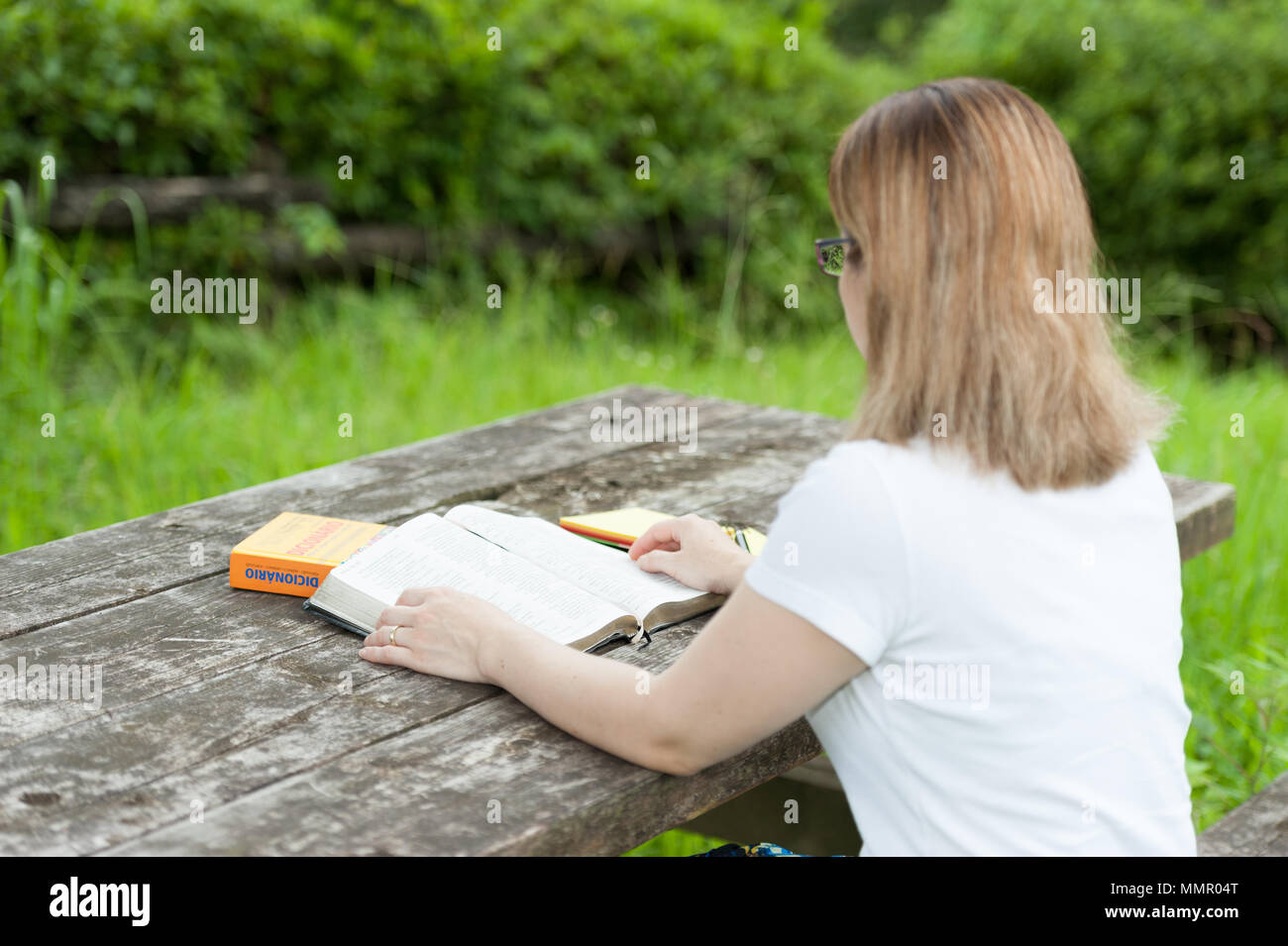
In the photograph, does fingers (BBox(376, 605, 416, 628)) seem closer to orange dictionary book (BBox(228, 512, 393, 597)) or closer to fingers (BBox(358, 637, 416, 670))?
fingers (BBox(358, 637, 416, 670))

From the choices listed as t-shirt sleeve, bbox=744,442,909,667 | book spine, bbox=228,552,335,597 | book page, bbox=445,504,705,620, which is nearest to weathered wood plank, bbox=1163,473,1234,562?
book page, bbox=445,504,705,620

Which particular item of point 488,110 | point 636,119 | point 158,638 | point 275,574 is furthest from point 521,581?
point 636,119

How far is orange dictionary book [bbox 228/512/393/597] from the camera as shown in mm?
1995

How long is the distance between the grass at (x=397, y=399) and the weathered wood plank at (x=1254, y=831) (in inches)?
26.4

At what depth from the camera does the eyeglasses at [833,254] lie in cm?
149

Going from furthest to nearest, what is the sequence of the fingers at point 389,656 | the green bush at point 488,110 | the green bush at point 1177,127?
the green bush at point 1177,127 < the green bush at point 488,110 < the fingers at point 389,656

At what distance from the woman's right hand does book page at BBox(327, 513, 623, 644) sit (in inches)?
6.4

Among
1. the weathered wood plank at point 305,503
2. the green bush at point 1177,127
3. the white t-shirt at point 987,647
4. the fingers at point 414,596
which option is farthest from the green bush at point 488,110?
the white t-shirt at point 987,647

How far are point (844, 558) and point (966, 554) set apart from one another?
0.13 metres

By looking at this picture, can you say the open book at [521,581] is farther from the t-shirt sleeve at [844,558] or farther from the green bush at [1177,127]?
the green bush at [1177,127]

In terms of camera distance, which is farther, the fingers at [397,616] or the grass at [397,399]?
the grass at [397,399]

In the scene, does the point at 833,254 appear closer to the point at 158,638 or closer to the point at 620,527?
the point at 620,527
